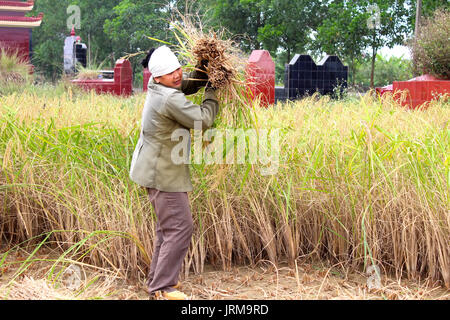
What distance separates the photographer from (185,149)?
3.17m

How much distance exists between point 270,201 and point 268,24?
75.9ft

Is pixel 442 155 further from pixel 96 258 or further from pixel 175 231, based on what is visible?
Result: pixel 96 258

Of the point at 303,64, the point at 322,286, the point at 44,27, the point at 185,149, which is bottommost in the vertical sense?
the point at 322,286

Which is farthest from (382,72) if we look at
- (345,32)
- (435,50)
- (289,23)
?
(435,50)

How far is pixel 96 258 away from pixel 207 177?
929 mm

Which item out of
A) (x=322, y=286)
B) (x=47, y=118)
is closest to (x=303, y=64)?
(x=47, y=118)

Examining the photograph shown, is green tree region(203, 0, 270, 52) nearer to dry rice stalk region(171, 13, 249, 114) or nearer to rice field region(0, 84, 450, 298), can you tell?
rice field region(0, 84, 450, 298)

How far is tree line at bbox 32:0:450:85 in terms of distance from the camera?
70.5 feet

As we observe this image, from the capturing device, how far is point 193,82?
333cm

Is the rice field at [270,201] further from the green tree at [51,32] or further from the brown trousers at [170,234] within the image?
the green tree at [51,32]

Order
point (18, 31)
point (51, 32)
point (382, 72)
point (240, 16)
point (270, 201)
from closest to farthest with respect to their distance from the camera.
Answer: point (270, 201), point (240, 16), point (18, 31), point (382, 72), point (51, 32)

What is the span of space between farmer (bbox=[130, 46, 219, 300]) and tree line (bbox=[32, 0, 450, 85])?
9526 mm

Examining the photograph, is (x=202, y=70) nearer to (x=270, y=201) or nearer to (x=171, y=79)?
(x=171, y=79)

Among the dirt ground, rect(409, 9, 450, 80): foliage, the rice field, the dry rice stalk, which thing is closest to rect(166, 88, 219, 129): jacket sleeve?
the dry rice stalk
